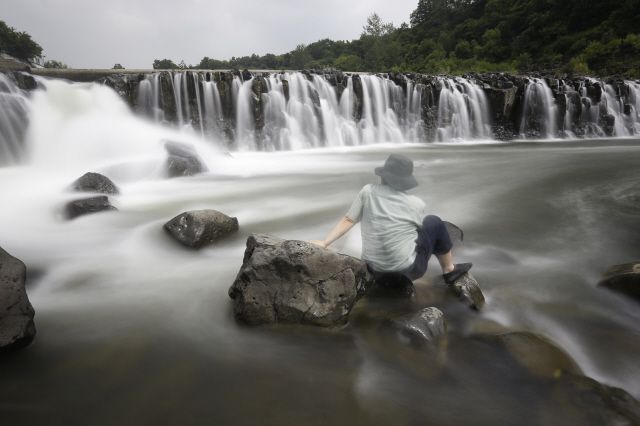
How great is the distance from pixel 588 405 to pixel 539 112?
17.2 m

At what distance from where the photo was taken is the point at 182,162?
8.15 m

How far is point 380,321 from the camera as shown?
273 centimetres

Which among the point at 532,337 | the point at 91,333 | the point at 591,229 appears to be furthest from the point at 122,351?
the point at 591,229

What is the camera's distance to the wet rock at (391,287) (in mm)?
3049

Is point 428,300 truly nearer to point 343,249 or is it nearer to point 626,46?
point 343,249

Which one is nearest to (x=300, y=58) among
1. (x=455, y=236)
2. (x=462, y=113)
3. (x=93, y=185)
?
(x=462, y=113)

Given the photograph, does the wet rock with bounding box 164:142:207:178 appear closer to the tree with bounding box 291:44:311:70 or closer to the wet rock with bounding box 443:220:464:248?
the wet rock with bounding box 443:220:464:248

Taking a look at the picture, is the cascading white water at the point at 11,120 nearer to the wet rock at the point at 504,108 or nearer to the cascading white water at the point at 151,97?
the cascading white water at the point at 151,97

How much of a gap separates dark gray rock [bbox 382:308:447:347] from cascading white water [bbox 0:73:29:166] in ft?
35.4

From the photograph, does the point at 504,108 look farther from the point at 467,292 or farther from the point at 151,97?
the point at 467,292

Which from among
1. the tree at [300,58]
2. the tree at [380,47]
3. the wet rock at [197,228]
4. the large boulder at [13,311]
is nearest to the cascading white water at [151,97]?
the wet rock at [197,228]

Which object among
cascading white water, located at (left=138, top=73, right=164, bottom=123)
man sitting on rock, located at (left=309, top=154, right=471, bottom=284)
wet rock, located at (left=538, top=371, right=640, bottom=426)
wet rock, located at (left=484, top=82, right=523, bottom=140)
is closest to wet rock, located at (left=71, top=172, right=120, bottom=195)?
man sitting on rock, located at (left=309, top=154, right=471, bottom=284)

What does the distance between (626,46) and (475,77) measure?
17.0 meters

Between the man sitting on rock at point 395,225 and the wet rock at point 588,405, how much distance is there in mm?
1223
